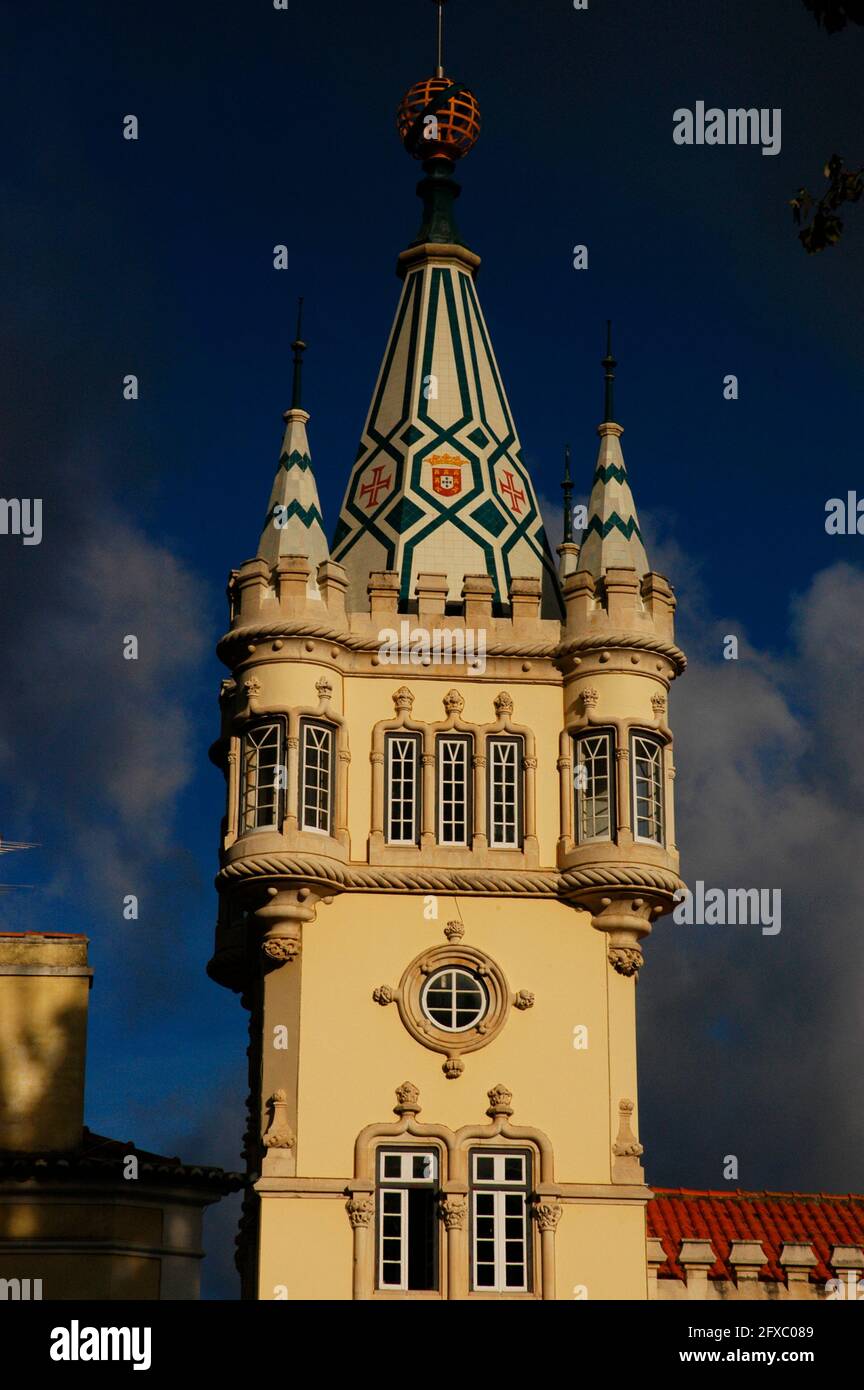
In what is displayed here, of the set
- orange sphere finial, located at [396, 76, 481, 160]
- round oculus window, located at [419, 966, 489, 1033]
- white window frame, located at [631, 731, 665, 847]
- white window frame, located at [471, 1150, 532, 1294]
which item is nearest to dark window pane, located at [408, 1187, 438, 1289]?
white window frame, located at [471, 1150, 532, 1294]

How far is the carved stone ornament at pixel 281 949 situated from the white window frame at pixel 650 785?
6.16 m

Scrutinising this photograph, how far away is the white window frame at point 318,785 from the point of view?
43.0 meters

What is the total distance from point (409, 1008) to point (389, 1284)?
453cm

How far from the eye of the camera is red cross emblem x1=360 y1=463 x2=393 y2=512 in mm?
47812

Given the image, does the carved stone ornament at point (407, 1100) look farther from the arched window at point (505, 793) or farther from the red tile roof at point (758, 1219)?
the red tile roof at point (758, 1219)

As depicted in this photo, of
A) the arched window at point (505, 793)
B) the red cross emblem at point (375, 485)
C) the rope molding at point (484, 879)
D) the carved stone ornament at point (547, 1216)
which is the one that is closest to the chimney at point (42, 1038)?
the rope molding at point (484, 879)

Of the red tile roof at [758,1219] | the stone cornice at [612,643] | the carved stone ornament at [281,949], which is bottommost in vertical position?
the red tile roof at [758,1219]

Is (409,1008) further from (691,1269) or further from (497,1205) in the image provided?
(691,1269)

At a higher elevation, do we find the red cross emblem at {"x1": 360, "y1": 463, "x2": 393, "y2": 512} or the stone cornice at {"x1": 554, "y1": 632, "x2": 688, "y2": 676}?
the red cross emblem at {"x1": 360, "y1": 463, "x2": 393, "y2": 512}

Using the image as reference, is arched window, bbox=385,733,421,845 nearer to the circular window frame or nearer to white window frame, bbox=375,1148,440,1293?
the circular window frame

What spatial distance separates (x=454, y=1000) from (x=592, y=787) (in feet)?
14.7

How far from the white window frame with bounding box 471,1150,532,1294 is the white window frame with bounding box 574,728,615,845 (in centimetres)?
558
